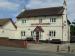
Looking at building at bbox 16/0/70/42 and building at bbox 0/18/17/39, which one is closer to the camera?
building at bbox 16/0/70/42

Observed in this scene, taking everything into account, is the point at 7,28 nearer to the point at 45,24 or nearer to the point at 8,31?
the point at 8,31

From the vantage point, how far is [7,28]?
68.9 metres

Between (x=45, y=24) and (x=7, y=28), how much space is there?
11440 millimetres

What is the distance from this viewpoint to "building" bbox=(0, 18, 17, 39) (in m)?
66.9

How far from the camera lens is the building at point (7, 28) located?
2633 inches

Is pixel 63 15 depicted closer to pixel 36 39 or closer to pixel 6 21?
pixel 36 39

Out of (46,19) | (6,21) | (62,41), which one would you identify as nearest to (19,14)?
(6,21)

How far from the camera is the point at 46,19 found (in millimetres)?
61812

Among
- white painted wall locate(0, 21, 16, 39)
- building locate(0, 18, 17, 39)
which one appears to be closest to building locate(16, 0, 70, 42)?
white painted wall locate(0, 21, 16, 39)

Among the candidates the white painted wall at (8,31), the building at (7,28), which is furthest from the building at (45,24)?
the building at (7,28)

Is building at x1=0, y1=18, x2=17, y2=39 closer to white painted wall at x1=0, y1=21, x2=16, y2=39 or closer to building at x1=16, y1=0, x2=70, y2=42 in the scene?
white painted wall at x1=0, y1=21, x2=16, y2=39

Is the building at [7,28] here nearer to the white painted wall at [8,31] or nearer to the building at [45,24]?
the white painted wall at [8,31]

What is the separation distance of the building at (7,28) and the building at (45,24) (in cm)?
193

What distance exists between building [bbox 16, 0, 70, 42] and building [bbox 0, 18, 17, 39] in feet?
6.33
